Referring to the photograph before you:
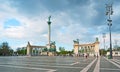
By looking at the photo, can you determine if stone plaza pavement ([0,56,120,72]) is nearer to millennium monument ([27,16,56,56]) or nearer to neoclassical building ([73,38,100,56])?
millennium monument ([27,16,56,56])

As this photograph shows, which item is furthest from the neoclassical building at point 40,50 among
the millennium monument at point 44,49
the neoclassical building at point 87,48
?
the neoclassical building at point 87,48

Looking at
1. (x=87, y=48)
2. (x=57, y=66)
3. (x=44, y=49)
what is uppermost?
(x=87, y=48)

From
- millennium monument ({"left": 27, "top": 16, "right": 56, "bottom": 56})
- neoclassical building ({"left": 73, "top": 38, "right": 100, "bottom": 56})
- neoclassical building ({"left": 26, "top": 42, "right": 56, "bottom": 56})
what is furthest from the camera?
neoclassical building ({"left": 73, "top": 38, "right": 100, "bottom": 56})

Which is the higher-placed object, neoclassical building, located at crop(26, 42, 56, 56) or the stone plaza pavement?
neoclassical building, located at crop(26, 42, 56, 56)

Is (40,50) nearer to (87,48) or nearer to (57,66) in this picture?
(87,48)

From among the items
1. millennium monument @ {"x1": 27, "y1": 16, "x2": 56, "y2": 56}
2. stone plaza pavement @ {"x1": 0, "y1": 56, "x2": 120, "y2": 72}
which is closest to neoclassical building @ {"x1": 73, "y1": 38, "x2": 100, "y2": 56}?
millennium monument @ {"x1": 27, "y1": 16, "x2": 56, "y2": 56}

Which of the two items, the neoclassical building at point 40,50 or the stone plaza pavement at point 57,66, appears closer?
the stone plaza pavement at point 57,66

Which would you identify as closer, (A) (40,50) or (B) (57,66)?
(B) (57,66)

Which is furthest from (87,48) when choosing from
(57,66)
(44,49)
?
(57,66)

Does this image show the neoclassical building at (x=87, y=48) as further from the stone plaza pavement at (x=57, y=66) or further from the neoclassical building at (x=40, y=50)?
the stone plaza pavement at (x=57, y=66)

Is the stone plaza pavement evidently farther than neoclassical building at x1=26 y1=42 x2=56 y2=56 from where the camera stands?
No

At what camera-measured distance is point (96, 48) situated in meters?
138

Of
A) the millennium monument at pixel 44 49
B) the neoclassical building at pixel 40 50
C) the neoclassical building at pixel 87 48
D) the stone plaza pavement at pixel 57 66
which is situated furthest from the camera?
the neoclassical building at pixel 87 48

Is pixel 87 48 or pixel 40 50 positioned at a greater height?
pixel 87 48
